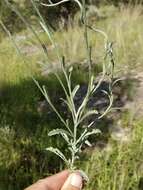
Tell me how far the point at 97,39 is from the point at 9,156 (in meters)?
4.53

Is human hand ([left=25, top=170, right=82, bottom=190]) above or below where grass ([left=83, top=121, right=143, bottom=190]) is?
above

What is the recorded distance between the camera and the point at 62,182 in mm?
1448

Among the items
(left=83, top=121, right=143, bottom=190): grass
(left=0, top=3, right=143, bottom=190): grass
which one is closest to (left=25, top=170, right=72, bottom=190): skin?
(left=0, top=3, right=143, bottom=190): grass

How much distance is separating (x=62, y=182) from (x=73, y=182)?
130mm

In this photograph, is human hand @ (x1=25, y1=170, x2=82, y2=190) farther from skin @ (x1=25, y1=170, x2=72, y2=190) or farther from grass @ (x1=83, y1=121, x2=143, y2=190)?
grass @ (x1=83, y1=121, x2=143, y2=190)

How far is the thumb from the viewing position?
4.23 ft

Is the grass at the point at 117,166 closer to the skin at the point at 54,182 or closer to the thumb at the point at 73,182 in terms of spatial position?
the skin at the point at 54,182

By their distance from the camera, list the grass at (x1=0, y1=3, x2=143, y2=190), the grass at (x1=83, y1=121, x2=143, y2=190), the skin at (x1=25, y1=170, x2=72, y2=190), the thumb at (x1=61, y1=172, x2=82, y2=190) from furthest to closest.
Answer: the grass at (x1=0, y1=3, x2=143, y2=190) → the grass at (x1=83, y1=121, x2=143, y2=190) → the skin at (x1=25, y1=170, x2=72, y2=190) → the thumb at (x1=61, y1=172, x2=82, y2=190)

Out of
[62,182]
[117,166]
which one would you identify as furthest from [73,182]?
[117,166]

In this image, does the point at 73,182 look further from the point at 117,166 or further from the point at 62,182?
the point at 117,166

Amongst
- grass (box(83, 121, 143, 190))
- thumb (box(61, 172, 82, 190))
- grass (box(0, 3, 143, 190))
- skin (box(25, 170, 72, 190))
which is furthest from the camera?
grass (box(0, 3, 143, 190))

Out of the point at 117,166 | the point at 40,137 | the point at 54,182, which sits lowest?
the point at 117,166

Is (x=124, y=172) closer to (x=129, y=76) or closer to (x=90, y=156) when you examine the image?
(x=90, y=156)

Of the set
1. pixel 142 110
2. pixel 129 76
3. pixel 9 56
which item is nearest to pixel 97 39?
pixel 9 56
